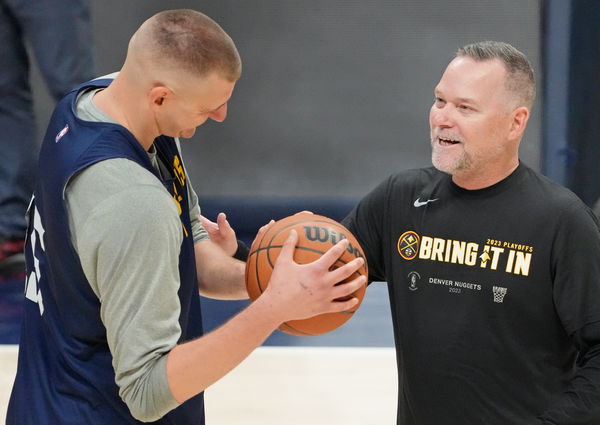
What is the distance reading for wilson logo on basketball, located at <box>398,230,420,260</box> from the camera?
96.7 inches

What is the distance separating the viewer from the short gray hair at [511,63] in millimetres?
2393

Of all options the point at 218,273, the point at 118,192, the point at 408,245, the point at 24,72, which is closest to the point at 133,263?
the point at 118,192

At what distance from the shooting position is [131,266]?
72.9 inches

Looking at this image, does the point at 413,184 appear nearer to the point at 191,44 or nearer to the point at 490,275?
the point at 490,275

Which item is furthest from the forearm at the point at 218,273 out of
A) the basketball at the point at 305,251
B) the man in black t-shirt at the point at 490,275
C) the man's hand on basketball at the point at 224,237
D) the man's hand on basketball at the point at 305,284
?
the man's hand on basketball at the point at 305,284

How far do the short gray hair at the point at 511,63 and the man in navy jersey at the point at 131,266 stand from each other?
71 cm

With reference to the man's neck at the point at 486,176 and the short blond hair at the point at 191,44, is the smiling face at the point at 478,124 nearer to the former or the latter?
the man's neck at the point at 486,176

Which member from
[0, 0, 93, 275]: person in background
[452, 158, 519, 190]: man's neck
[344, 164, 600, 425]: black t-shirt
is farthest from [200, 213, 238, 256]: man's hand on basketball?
[0, 0, 93, 275]: person in background

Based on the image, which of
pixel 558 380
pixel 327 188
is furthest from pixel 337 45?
pixel 558 380

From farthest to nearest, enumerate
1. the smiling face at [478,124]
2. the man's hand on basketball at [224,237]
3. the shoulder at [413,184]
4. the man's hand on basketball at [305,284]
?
1. the man's hand on basketball at [224,237]
2. the shoulder at [413,184]
3. the smiling face at [478,124]
4. the man's hand on basketball at [305,284]

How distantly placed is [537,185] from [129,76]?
115 cm

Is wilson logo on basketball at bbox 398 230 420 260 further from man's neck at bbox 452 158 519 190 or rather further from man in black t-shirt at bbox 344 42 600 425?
man's neck at bbox 452 158 519 190

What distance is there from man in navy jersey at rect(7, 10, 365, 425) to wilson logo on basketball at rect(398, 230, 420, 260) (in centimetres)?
38

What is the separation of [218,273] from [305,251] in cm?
49
